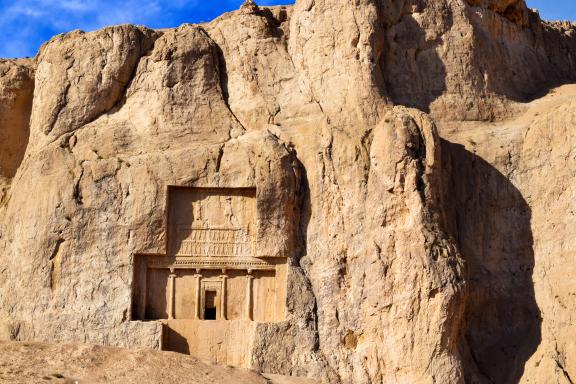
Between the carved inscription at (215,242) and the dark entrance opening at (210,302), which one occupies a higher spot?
the carved inscription at (215,242)

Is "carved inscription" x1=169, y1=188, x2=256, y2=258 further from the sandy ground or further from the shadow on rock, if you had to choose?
the shadow on rock

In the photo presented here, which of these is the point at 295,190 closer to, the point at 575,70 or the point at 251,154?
the point at 251,154

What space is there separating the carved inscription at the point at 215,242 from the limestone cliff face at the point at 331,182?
1.76ft

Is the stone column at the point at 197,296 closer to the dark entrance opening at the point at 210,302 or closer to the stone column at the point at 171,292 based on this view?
the dark entrance opening at the point at 210,302

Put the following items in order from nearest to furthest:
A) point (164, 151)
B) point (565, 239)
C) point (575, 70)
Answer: point (565, 239) < point (164, 151) < point (575, 70)

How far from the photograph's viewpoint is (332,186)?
2589cm

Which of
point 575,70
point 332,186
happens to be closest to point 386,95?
point 332,186

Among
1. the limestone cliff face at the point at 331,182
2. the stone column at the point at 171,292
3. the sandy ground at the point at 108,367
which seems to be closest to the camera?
the sandy ground at the point at 108,367

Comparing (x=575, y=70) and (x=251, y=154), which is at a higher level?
(x=575, y=70)

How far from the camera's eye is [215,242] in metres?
26.1

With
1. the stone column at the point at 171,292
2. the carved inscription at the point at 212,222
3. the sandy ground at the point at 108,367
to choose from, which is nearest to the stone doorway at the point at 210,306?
the stone column at the point at 171,292

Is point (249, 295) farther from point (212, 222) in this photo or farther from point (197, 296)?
point (212, 222)

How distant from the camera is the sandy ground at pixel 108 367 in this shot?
23141 millimetres

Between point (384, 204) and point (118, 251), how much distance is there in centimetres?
616
